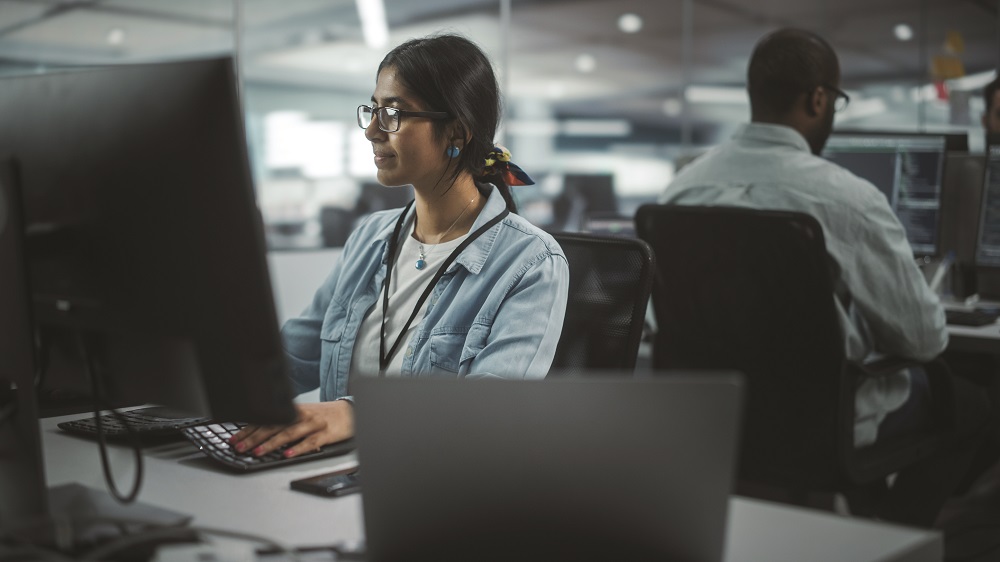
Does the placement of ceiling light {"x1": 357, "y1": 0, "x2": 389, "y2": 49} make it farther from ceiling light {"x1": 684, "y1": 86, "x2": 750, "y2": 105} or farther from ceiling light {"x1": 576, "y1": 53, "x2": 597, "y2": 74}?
ceiling light {"x1": 684, "y1": 86, "x2": 750, "y2": 105}

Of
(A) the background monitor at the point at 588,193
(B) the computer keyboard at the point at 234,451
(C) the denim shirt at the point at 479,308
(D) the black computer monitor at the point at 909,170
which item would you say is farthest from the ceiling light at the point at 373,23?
(B) the computer keyboard at the point at 234,451

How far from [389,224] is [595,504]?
1080mm

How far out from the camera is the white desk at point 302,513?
0.94m

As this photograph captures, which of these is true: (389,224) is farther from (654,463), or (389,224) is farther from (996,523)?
(996,523)

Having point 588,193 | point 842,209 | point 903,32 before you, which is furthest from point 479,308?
point 903,32

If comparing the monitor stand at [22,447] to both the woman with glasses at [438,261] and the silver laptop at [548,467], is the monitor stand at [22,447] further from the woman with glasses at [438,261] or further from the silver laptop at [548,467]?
the woman with glasses at [438,261]

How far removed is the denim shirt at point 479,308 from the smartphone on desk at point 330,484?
1.11 feet

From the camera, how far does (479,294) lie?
1.56 meters

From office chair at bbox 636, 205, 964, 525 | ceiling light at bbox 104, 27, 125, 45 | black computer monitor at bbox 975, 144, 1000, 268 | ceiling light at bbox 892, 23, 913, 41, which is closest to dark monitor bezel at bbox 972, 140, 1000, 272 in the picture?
black computer monitor at bbox 975, 144, 1000, 268

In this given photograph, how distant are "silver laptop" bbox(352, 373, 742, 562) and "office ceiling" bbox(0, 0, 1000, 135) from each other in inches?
123

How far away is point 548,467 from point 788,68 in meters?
1.94

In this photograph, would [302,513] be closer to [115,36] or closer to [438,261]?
[438,261]

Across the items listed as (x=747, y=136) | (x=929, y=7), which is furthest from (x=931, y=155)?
(x=929, y=7)

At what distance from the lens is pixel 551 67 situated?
256 inches
